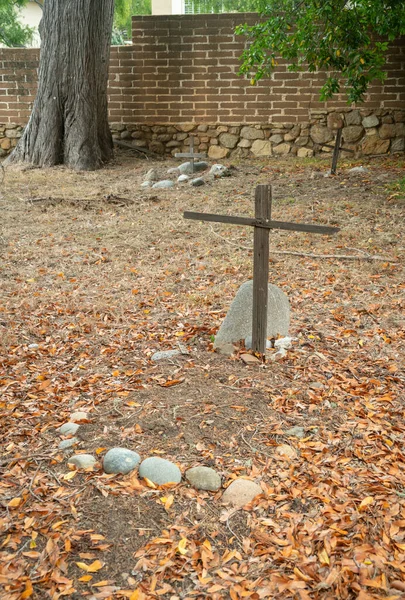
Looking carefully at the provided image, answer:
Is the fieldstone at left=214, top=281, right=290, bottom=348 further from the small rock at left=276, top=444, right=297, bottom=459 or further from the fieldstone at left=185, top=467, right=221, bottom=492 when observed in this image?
the fieldstone at left=185, top=467, right=221, bottom=492

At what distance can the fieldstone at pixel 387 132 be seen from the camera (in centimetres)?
1080

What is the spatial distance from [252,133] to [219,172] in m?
2.22

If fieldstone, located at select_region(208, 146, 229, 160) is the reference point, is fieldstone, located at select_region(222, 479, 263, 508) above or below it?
below

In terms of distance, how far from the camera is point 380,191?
8.05 meters

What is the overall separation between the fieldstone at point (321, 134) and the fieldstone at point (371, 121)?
0.64m

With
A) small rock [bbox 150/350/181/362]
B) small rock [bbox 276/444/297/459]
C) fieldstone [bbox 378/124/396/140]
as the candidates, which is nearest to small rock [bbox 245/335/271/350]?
small rock [bbox 150/350/181/362]

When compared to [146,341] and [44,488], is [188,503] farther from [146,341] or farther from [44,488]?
[146,341]

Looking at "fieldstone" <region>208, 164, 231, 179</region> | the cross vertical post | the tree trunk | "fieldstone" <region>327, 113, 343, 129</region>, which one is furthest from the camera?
"fieldstone" <region>327, 113, 343, 129</region>

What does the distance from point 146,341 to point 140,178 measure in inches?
229

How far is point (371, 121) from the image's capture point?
1080 centimetres

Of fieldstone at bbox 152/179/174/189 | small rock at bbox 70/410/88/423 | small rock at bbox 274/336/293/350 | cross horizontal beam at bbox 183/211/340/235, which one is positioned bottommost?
small rock at bbox 70/410/88/423

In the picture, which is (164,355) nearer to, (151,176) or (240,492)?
(240,492)

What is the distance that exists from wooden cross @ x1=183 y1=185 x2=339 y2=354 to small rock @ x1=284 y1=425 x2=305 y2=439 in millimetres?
778

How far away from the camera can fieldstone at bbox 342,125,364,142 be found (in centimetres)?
1088
